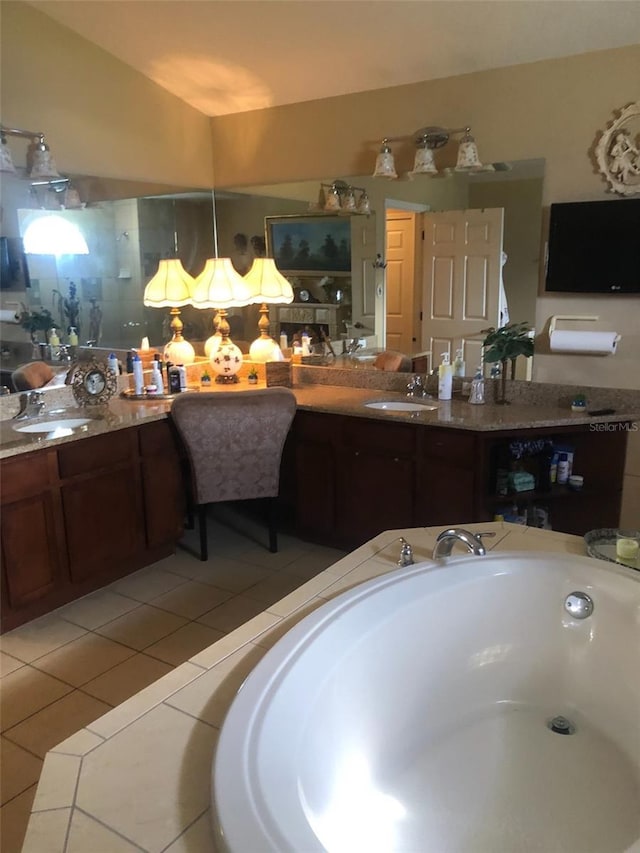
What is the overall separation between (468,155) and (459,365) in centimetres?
101

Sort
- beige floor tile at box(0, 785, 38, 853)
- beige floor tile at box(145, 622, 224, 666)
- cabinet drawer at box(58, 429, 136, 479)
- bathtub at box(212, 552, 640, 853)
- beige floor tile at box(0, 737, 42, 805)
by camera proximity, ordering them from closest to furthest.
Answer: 1. bathtub at box(212, 552, 640, 853)
2. beige floor tile at box(0, 785, 38, 853)
3. beige floor tile at box(0, 737, 42, 805)
4. beige floor tile at box(145, 622, 224, 666)
5. cabinet drawer at box(58, 429, 136, 479)

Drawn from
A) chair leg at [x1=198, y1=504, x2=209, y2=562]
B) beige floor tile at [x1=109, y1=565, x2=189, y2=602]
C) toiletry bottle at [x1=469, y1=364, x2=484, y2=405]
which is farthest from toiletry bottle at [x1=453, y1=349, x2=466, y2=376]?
beige floor tile at [x1=109, y1=565, x2=189, y2=602]

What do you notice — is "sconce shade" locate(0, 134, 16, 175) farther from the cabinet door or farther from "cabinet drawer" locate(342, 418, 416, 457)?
"cabinet drawer" locate(342, 418, 416, 457)

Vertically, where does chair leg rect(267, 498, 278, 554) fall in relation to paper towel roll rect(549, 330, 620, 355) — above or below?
below

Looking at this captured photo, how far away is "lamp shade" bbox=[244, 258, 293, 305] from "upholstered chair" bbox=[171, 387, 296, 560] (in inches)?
33.8

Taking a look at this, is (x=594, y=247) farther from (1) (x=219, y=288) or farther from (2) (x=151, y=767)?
(2) (x=151, y=767)

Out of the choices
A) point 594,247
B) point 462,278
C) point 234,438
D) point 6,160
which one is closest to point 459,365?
point 462,278

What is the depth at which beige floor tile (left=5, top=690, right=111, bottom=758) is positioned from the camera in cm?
208

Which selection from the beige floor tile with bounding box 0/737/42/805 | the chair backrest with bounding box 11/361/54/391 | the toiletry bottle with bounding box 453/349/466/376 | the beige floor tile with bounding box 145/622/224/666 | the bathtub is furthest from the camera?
the toiletry bottle with bounding box 453/349/466/376

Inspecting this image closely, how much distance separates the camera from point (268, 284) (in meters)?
3.82

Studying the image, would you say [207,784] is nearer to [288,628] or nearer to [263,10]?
[288,628]

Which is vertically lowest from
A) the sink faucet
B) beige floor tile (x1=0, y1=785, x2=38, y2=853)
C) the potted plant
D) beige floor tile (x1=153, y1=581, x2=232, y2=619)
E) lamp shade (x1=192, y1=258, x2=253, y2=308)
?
beige floor tile (x1=0, y1=785, x2=38, y2=853)

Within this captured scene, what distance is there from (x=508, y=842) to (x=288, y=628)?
0.74m

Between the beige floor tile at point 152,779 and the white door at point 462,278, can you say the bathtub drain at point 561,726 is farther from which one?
the white door at point 462,278
